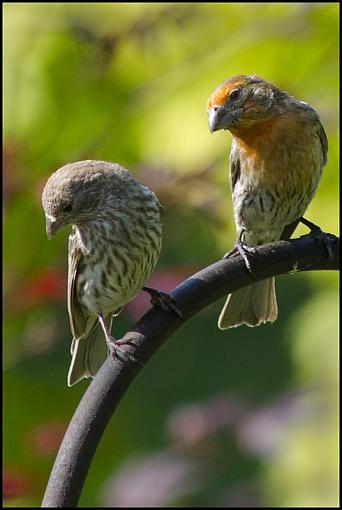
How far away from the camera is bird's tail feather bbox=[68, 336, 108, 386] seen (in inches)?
128

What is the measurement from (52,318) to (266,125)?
1.46 m

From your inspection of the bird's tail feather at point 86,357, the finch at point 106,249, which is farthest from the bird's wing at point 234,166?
the bird's tail feather at point 86,357

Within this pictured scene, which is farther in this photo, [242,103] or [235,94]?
[242,103]

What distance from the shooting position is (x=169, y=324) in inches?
99.0

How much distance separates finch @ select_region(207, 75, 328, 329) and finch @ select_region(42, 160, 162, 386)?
0.34 m

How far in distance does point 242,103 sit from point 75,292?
808 millimetres

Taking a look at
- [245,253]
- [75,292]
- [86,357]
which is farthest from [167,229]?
[245,253]

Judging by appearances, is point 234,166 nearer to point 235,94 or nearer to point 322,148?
point 322,148

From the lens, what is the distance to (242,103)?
3561 mm

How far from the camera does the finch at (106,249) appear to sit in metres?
3.46

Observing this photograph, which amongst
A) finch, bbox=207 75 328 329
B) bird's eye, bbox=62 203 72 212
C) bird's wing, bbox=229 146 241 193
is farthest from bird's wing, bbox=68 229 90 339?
bird's wing, bbox=229 146 241 193

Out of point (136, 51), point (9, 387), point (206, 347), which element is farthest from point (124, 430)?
point (136, 51)

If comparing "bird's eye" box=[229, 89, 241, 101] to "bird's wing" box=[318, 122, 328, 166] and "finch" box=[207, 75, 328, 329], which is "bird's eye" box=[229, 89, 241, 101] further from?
"bird's wing" box=[318, 122, 328, 166]

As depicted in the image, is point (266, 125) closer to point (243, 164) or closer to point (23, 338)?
point (243, 164)
